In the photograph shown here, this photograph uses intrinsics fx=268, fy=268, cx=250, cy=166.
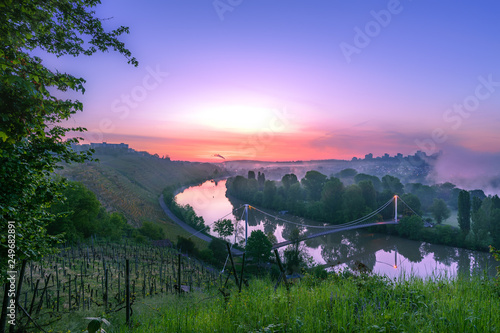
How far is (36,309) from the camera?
6.71 metres

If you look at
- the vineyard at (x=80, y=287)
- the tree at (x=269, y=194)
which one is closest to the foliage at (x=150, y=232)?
the vineyard at (x=80, y=287)

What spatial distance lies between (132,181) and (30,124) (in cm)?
9450

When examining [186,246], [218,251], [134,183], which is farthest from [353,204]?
[134,183]

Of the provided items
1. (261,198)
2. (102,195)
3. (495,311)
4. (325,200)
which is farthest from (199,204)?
(495,311)

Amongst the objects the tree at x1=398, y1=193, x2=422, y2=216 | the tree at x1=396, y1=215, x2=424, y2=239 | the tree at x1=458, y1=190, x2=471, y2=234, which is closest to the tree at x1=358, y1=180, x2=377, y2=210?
the tree at x1=398, y1=193, x2=422, y2=216

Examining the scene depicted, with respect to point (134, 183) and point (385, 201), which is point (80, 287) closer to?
point (385, 201)

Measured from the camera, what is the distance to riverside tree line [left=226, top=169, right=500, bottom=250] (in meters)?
34.7

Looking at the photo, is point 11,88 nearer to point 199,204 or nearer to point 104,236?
point 104,236

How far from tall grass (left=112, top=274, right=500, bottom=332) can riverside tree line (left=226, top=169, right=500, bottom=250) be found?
37.3 metres

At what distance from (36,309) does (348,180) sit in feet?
329

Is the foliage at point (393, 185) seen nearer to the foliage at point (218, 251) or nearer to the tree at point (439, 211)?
the tree at point (439, 211)

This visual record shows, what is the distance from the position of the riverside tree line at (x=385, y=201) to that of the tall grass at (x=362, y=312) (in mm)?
37311

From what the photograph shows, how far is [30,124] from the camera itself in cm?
434

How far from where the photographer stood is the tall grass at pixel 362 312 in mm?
3436
